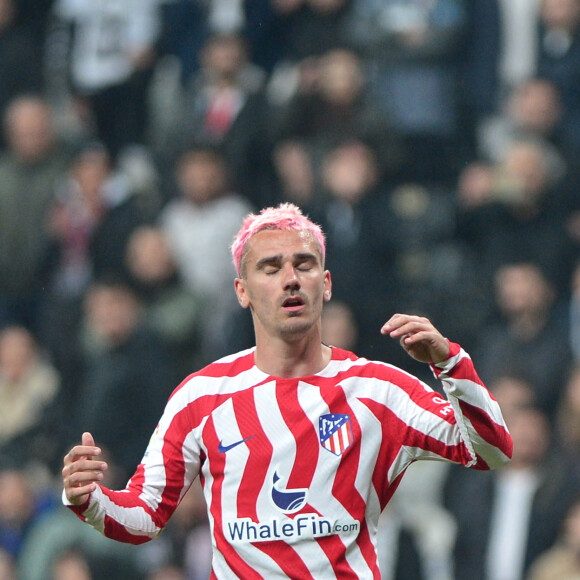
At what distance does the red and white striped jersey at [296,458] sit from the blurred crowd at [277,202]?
3.70 m

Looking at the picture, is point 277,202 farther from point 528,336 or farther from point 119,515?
point 119,515

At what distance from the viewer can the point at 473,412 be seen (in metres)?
3.67

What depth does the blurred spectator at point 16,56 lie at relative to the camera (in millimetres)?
10391

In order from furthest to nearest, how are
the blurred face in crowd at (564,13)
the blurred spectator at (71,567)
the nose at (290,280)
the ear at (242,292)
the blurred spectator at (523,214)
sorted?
the blurred face in crowd at (564,13), the blurred spectator at (523,214), the blurred spectator at (71,567), the ear at (242,292), the nose at (290,280)

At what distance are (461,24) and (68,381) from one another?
163 inches

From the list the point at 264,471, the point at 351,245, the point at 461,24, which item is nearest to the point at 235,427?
the point at 264,471

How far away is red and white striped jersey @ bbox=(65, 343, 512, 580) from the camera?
12.5 ft

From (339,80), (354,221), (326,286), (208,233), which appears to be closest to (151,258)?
(208,233)

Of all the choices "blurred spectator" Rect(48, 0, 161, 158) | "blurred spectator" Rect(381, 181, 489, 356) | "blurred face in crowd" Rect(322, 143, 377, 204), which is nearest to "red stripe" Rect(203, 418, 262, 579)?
"blurred spectator" Rect(381, 181, 489, 356)

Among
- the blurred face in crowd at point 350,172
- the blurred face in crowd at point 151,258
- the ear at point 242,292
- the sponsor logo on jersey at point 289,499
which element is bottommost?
the sponsor logo on jersey at point 289,499

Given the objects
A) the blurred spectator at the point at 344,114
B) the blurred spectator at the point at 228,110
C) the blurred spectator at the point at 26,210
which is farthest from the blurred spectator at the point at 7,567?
the blurred spectator at the point at 344,114

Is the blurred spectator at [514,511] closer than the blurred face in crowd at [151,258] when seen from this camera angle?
Yes

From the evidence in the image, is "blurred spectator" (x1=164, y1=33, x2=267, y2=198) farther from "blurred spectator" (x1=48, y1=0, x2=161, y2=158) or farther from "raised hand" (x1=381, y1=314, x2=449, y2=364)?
"raised hand" (x1=381, y1=314, x2=449, y2=364)

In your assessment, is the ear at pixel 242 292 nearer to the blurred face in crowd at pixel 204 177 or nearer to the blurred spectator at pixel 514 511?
the blurred spectator at pixel 514 511
